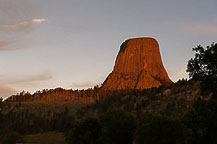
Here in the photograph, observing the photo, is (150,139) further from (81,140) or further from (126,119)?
(81,140)

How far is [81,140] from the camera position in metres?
63.4

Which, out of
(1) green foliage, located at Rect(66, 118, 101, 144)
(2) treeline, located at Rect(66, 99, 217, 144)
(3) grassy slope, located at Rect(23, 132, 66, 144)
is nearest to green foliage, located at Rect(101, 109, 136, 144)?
(2) treeline, located at Rect(66, 99, 217, 144)

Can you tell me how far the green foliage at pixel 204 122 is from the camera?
44844 millimetres

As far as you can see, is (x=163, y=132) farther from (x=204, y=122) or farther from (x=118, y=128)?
(x=118, y=128)

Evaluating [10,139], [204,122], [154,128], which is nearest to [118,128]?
[154,128]

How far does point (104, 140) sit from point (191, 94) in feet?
396

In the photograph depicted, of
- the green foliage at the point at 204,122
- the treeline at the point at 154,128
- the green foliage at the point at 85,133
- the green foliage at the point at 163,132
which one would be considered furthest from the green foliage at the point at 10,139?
the green foliage at the point at 204,122

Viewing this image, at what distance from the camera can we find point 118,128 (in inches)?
2447

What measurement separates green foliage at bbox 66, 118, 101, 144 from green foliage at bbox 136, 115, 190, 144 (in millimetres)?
15413

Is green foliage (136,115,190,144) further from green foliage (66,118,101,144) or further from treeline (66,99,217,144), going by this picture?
green foliage (66,118,101,144)

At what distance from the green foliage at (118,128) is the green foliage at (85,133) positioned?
3356 mm

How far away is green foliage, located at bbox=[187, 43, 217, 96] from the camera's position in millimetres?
43297

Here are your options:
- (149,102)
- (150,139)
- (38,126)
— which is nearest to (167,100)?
(149,102)

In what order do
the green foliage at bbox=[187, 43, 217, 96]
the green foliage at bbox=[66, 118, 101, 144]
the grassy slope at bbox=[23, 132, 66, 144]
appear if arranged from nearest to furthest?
the green foliage at bbox=[187, 43, 217, 96]
the green foliage at bbox=[66, 118, 101, 144]
the grassy slope at bbox=[23, 132, 66, 144]
